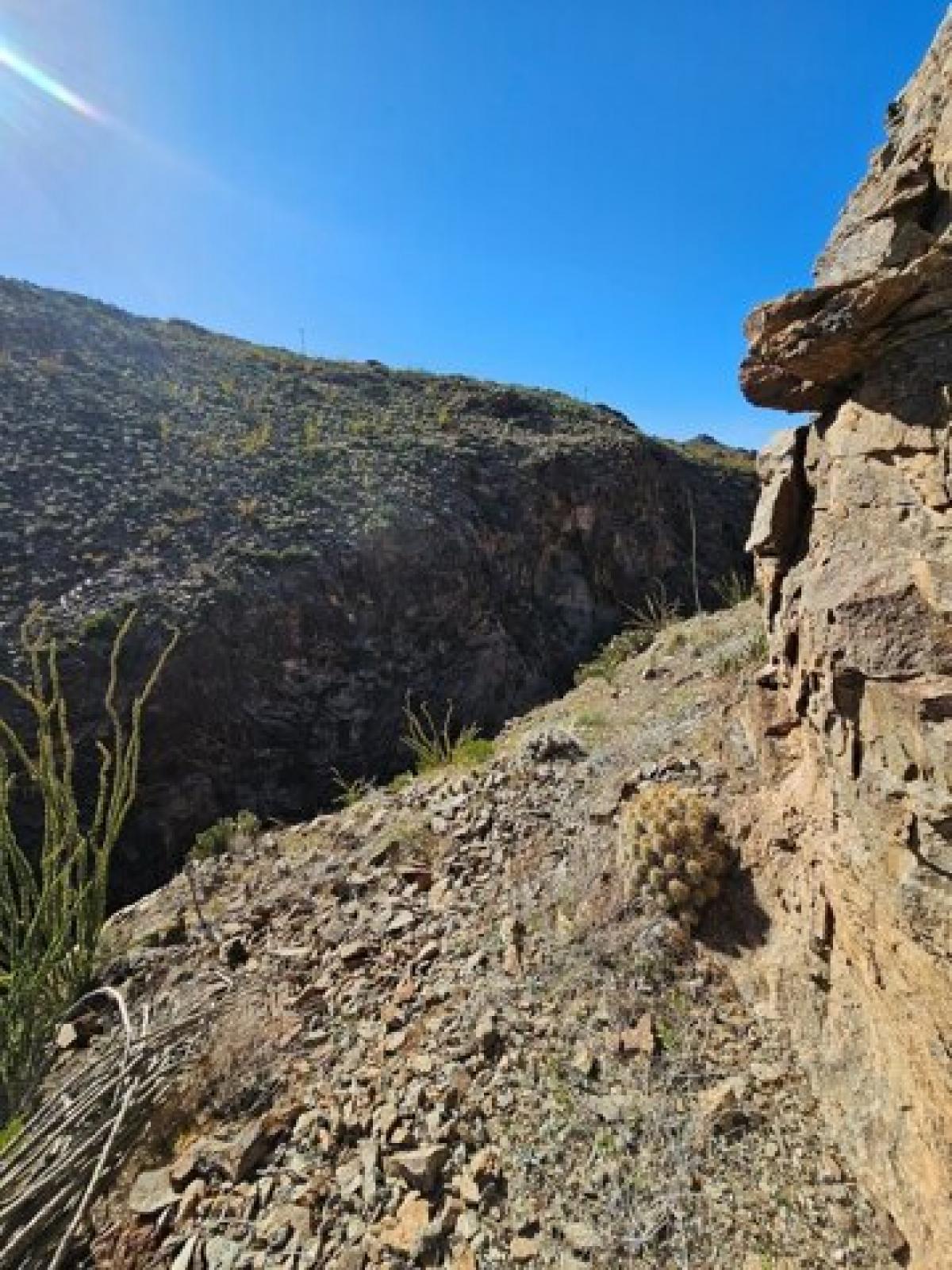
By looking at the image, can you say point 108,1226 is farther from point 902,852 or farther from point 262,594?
point 262,594

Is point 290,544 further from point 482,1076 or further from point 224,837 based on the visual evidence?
point 482,1076

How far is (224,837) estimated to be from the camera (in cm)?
820

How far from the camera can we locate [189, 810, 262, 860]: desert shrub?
26.0ft

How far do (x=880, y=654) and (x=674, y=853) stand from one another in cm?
207

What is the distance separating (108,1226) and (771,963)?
3.35m

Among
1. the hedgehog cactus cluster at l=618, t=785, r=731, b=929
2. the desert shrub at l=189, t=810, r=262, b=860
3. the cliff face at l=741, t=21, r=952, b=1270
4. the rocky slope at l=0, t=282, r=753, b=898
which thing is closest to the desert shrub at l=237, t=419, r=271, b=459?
the rocky slope at l=0, t=282, r=753, b=898

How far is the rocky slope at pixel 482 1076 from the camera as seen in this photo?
2.86 m

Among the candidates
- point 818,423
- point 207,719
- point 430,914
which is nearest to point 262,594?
point 207,719

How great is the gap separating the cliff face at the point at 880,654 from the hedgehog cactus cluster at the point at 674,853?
1.68 feet

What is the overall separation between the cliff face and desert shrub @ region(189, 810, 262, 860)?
5.92 meters

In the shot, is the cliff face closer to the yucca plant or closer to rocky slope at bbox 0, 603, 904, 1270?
rocky slope at bbox 0, 603, 904, 1270

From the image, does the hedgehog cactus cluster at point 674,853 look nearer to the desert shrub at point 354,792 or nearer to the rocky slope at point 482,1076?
the rocky slope at point 482,1076

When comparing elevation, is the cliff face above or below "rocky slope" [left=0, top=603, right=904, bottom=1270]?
above

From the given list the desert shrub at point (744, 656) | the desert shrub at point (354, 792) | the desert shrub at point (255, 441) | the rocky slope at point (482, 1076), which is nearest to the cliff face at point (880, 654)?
the rocky slope at point (482, 1076)
